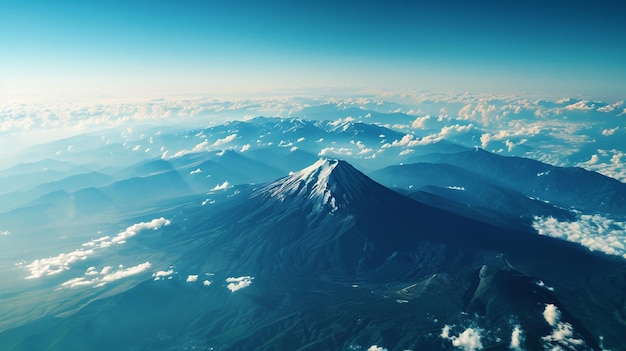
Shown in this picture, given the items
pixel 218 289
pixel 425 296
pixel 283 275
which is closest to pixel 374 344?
pixel 425 296

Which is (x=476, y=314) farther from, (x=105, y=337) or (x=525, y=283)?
(x=105, y=337)

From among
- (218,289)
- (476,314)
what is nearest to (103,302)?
(218,289)

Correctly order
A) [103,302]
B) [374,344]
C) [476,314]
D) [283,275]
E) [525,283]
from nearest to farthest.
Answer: [374,344] → [476,314] → [525,283] → [103,302] → [283,275]

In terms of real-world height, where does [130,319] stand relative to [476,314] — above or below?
below

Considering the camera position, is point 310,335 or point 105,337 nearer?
point 310,335

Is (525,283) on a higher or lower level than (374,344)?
higher

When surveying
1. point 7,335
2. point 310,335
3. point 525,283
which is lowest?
point 7,335

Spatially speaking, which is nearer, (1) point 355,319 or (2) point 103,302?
(1) point 355,319

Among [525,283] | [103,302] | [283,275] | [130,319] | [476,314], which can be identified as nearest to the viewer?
[476,314]

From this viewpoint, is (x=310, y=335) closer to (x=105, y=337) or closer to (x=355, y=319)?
(x=355, y=319)
